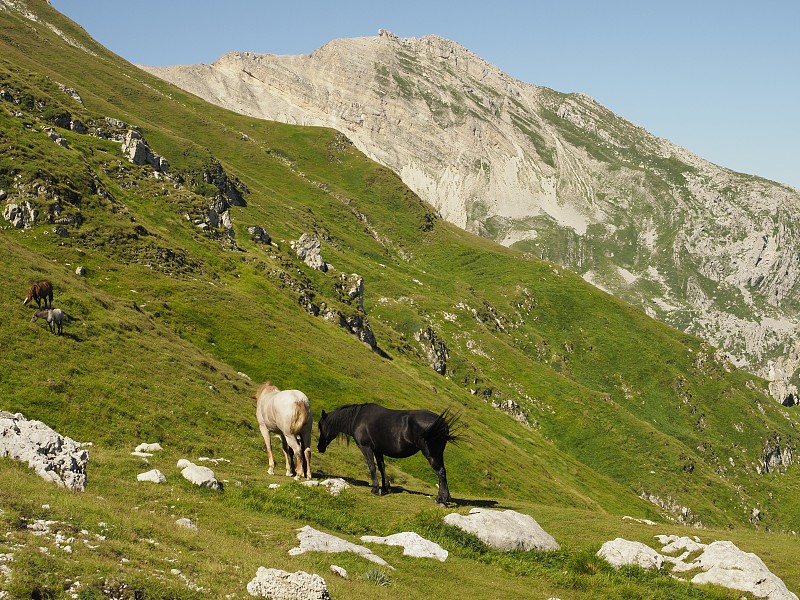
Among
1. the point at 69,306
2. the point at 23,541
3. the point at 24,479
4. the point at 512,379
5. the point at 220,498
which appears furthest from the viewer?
the point at 512,379

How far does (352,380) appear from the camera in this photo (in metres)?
82.6

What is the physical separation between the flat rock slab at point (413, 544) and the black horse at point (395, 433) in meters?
5.86

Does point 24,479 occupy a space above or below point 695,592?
below

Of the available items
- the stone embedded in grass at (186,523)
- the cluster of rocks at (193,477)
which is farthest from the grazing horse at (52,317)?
the stone embedded in grass at (186,523)

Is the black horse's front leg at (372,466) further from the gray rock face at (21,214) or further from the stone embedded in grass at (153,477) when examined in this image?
the gray rock face at (21,214)

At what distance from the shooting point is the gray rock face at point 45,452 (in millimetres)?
17734

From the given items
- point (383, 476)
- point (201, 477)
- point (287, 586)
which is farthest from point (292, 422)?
point (287, 586)

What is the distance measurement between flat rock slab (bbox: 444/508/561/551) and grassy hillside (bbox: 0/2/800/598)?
66 cm

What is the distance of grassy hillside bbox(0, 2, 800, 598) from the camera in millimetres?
15867

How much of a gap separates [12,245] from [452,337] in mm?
132063

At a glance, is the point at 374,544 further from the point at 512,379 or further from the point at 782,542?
the point at 512,379

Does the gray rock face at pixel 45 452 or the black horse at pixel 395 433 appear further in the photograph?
the black horse at pixel 395 433

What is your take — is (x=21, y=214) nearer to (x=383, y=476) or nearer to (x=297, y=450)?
(x=297, y=450)

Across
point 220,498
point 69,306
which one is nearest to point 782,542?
point 220,498
